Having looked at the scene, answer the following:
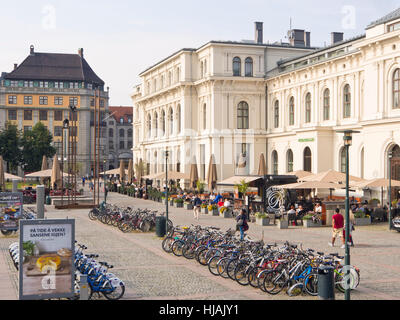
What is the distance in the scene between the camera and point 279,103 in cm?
6081

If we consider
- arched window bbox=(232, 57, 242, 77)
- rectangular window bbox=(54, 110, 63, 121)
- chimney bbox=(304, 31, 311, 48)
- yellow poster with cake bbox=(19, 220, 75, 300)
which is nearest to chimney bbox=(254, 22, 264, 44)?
chimney bbox=(304, 31, 311, 48)

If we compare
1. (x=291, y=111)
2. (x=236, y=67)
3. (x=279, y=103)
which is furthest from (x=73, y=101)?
(x=291, y=111)

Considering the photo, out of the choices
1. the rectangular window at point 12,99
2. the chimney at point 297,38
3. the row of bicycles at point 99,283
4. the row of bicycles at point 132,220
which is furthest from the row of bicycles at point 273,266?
the rectangular window at point 12,99

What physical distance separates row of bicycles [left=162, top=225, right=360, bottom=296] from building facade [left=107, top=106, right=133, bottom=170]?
114454 millimetres

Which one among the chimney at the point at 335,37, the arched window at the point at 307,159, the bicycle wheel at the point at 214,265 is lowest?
the bicycle wheel at the point at 214,265

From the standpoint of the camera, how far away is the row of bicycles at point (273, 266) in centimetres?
1583

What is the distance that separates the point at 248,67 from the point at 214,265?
156 feet

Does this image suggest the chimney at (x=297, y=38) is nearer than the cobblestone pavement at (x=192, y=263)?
No

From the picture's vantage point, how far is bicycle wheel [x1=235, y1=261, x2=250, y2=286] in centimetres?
1689

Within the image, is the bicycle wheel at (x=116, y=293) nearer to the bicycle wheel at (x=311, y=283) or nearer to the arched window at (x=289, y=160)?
the bicycle wheel at (x=311, y=283)

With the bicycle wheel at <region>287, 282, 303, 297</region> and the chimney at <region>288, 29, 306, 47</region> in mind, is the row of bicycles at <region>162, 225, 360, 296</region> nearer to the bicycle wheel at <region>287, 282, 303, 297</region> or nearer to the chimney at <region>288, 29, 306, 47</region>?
the bicycle wheel at <region>287, 282, 303, 297</region>

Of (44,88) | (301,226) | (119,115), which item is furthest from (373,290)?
(119,115)

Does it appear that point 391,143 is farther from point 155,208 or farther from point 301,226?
point 155,208

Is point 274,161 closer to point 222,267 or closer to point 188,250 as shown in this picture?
point 188,250
